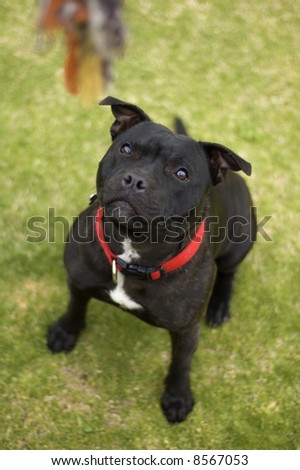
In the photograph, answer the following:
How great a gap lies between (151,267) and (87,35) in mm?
2559

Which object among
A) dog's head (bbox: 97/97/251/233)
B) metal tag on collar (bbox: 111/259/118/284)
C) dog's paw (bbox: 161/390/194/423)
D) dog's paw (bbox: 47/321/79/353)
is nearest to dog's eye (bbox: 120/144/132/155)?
dog's head (bbox: 97/97/251/233)

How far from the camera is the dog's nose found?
2709 mm

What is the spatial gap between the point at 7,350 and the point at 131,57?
4.13 metres

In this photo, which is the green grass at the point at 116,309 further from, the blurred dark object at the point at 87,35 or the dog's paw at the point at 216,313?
the blurred dark object at the point at 87,35

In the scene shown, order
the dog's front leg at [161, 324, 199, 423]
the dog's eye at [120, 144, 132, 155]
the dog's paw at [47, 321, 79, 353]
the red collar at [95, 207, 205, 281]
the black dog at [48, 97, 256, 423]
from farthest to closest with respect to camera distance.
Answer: the dog's paw at [47, 321, 79, 353], the dog's front leg at [161, 324, 199, 423], the red collar at [95, 207, 205, 281], the dog's eye at [120, 144, 132, 155], the black dog at [48, 97, 256, 423]

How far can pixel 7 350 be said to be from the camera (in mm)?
4410

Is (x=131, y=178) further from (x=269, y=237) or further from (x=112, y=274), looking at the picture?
(x=269, y=237)

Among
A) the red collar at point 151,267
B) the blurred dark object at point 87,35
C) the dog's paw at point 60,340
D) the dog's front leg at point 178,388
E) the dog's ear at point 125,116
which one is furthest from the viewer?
the dog's paw at point 60,340

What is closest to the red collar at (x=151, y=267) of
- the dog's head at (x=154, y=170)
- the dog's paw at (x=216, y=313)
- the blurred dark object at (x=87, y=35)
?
the dog's head at (x=154, y=170)

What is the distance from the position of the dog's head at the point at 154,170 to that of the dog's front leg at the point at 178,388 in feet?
4.39

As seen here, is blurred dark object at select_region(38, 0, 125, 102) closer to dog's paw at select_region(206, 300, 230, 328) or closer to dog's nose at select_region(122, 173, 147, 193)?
dog's nose at select_region(122, 173, 147, 193)

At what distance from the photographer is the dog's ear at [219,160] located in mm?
3036

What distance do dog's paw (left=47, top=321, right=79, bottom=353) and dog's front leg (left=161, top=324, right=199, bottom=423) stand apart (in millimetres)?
888

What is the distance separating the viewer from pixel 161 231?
9.59 ft
